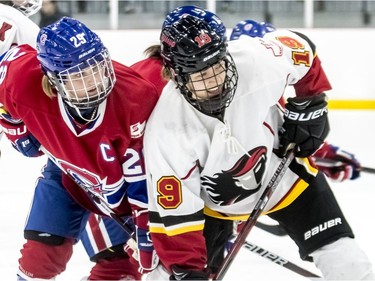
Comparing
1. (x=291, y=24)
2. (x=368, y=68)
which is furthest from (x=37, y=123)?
(x=291, y=24)

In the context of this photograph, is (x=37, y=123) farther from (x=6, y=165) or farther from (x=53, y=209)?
(x=6, y=165)


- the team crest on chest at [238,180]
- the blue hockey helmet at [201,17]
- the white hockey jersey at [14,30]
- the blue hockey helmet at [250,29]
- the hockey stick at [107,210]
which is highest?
the blue hockey helmet at [201,17]

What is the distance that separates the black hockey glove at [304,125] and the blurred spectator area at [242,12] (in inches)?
126

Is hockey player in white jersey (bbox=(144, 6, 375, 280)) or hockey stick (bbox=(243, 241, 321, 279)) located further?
hockey stick (bbox=(243, 241, 321, 279))

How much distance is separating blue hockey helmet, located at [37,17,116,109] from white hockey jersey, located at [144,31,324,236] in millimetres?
164

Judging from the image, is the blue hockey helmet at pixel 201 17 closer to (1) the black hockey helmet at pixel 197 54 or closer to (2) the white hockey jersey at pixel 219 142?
(1) the black hockey helmet at pixel 197 54

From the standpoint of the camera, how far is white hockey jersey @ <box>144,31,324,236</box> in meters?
2.10

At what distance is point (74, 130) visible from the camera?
2.24 meters

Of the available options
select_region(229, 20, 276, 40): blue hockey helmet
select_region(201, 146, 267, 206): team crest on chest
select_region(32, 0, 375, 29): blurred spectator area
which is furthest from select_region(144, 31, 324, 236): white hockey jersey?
select_region(32, 0, 375, 29): blurred spectator area

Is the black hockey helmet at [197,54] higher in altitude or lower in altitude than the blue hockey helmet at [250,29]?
higher

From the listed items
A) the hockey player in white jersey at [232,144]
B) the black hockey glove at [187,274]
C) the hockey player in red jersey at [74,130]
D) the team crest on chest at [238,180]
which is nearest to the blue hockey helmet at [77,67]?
the hockey player in red jersey at [74,130]

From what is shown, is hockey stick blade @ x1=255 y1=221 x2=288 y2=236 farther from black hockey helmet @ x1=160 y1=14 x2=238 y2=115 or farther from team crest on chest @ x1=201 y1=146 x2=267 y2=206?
black hockey helmet @ x1=160 y1=14 x2=238 y2=115

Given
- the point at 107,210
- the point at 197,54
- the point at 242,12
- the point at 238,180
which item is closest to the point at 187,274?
the point at 238,180

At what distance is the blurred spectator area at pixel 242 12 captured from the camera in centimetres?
552
